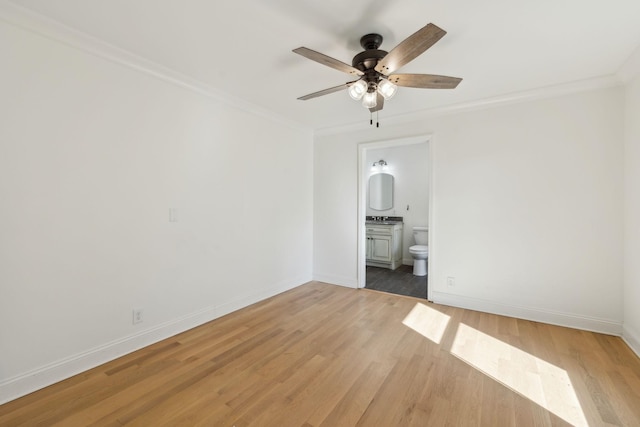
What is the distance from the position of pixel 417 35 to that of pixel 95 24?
85.2 inches

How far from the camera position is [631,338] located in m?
2.42

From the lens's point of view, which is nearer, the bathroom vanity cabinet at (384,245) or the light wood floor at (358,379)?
the light wood floor at (358,379)

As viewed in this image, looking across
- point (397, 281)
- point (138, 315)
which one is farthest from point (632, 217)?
point (138, 315)

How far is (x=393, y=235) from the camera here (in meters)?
5.30

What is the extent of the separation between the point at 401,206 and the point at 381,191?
0.54 m

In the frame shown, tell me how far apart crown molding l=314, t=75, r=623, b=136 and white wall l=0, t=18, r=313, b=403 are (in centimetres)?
203

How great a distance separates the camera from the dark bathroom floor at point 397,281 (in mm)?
4059

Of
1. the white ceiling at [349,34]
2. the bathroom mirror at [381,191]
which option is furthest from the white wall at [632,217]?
the bathroom mirror at [381,191]

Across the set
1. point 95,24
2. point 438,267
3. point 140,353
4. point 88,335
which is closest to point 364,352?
point 438,267

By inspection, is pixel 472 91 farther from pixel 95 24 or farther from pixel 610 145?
pixel 95 24

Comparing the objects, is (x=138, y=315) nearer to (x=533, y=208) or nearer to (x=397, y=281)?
(x=397, y=281)

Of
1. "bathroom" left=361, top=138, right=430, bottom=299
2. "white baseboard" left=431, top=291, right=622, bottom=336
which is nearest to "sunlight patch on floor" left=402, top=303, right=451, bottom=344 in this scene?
"white baseboard" left=431, top=291, right=622, bottom=336

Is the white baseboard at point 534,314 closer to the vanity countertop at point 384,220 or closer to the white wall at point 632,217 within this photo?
the white wall at point 632,217

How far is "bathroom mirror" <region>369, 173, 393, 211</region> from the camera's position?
5906 mm
